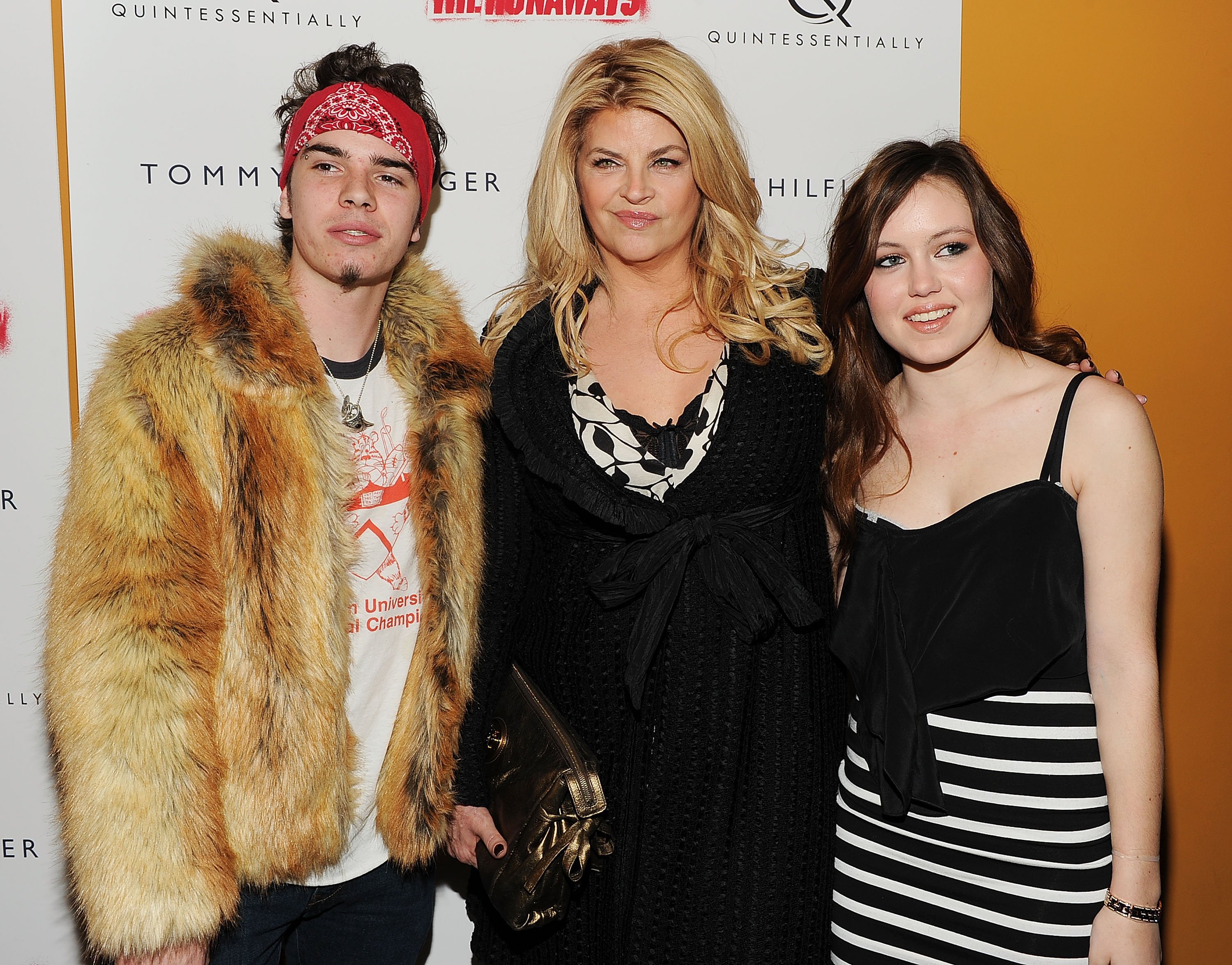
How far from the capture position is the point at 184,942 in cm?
168

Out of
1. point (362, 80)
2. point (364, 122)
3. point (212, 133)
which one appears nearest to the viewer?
point (364, 122)

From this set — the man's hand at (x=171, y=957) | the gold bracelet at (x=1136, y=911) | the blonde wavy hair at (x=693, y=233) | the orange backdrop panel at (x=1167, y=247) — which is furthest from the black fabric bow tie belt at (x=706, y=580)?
the orange backdrop panel at (x=1167, y=247)

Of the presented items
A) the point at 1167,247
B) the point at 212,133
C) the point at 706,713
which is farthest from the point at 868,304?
the point at 212,133

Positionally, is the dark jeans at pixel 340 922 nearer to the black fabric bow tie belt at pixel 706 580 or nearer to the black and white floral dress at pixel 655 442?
the black fabric bow tie belt at pixel 706 580

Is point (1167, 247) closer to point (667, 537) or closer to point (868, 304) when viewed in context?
point (868, 304)

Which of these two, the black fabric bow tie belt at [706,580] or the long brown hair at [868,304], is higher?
the long brown hair at [868,304]

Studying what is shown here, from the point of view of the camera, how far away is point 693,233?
2.21m

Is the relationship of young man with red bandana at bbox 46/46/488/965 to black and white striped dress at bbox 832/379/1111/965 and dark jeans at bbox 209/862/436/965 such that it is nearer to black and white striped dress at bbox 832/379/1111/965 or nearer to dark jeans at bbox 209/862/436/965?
dark jeans at bbox 209/862/436/965

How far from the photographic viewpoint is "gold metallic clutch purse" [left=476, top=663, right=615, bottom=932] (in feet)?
6.12

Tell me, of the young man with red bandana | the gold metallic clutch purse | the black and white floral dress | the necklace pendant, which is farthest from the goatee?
the gold metallic clutch purse

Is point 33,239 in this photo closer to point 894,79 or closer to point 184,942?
point 184,942

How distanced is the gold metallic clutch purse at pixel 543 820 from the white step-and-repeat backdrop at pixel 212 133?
1.18 meters

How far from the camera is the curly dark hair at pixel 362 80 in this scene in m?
2.18

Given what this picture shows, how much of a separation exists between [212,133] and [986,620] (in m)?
2.15
